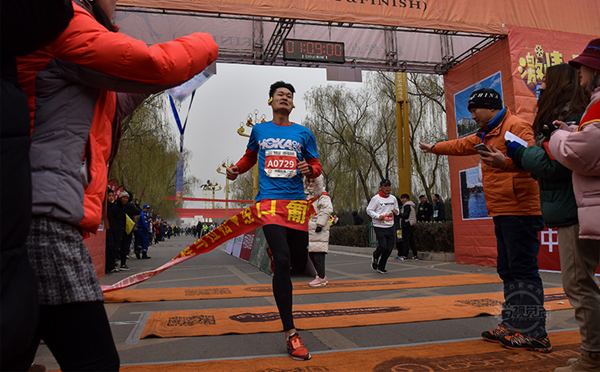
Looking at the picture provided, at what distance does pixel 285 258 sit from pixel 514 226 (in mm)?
1793

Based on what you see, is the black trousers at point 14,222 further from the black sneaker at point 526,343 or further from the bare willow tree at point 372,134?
the bare willow tree at point 372,134

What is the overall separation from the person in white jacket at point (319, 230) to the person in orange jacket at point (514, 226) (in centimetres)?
371

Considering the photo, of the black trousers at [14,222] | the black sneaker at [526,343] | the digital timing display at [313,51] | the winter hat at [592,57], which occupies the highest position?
the digital timing display at [313,51]

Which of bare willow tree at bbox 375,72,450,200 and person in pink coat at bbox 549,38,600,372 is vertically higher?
bare willow tree at bbox 375,72,450,200

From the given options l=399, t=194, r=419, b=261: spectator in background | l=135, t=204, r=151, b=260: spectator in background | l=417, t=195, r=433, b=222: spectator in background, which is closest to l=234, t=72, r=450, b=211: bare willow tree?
l=417, t=195, r=433, b=222: spectator in background

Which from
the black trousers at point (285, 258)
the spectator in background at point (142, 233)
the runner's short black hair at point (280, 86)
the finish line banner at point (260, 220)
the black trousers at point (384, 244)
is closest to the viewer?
the black trousers at point (285, 258)

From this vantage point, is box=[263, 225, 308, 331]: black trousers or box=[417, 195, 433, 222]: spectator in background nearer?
box=[263, 225, 308, 331]: black trousers

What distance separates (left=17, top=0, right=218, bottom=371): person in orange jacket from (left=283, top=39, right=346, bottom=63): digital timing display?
9.00m

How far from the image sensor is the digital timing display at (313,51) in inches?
401

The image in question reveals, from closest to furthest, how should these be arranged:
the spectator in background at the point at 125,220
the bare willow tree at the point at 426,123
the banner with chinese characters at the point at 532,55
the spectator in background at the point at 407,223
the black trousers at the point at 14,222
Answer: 1. the black trousers at the point at 14,222
2. the banner with chinese characters at the point at 532,55
3. the spectator in background at the point at 125,220
4. the spectator in background at the point at 407,223
5. the bare willow tree at the point at 426,123

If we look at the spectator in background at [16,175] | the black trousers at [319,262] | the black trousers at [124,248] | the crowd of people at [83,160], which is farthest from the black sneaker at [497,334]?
the black trousers at [124,248]

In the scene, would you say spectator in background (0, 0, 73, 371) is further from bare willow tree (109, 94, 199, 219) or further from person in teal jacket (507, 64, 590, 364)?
bare willow tree (109, 94, 199, 219)

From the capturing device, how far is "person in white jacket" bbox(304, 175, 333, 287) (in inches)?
281

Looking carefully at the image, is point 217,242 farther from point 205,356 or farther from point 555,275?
point 555,275
